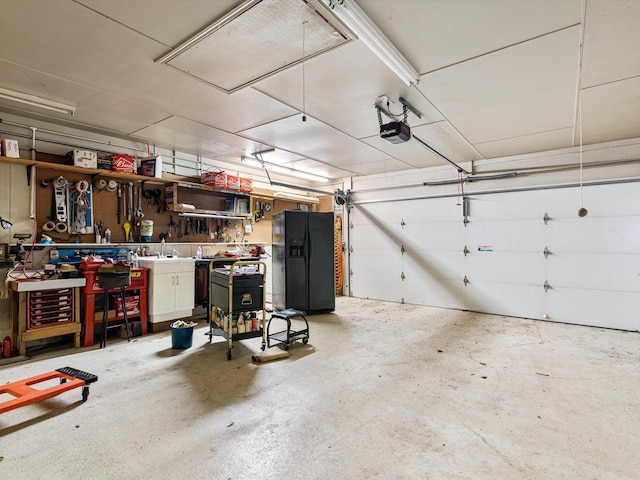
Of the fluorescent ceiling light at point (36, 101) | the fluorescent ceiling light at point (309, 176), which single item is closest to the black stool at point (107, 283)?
the fluorescent ceiling light at point (36, 101)

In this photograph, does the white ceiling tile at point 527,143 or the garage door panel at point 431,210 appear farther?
the garage door panel at point 431,210

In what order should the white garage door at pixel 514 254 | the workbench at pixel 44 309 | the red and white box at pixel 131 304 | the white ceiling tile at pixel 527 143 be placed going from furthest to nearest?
the white garage door at pixel 514 254 → the white ceiling tile at pixel 527 143 → the red and white box at pixel 131 304 → the workbench at pixel 44 309

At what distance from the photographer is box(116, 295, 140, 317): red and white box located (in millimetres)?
4016

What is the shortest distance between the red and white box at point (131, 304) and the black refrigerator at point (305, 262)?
214 centimetres

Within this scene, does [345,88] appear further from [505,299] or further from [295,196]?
[505,299]

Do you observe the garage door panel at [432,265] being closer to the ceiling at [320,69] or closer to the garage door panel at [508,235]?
the garage door panel at [508,235]

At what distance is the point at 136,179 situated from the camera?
4.60m

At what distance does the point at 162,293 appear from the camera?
169 inches

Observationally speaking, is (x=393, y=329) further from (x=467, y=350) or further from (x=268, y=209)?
(x=268, y=209)

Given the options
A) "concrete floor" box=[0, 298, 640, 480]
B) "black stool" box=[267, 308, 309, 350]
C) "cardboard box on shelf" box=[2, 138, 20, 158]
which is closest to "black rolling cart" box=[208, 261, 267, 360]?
"black stool" box=[267, 308, 309, 350]

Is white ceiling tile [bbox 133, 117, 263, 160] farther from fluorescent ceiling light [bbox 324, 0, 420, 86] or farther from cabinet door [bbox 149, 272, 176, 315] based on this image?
fluorescent ceiling light [bbox 324, 0, 420, 86]

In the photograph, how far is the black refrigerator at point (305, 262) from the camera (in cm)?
538

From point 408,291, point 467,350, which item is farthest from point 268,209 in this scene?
point 467,350

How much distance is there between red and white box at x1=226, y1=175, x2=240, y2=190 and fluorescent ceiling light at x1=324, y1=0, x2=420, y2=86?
3560mm
